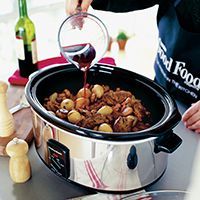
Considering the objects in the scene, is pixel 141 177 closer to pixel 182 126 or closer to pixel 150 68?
pixel 182 126

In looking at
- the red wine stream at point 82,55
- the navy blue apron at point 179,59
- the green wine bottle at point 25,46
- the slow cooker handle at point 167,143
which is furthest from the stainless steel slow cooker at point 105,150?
the green wine bottle at point 25,46

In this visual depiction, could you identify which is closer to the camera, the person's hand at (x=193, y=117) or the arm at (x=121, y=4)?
the person's hand at (x=193, y=117)

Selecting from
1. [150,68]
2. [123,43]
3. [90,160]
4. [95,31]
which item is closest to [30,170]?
[90,160]

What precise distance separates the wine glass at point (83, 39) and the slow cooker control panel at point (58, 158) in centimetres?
24

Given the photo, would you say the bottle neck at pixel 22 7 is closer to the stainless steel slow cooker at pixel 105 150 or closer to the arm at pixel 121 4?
the arm at pixel 121 4

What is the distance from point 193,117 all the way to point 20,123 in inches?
17.9

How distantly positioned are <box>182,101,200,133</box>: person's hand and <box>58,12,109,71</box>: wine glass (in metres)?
0.27

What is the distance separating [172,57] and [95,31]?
0.27 meters

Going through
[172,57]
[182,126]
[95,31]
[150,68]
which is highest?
[95,31]

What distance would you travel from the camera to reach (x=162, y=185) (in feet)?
2.74

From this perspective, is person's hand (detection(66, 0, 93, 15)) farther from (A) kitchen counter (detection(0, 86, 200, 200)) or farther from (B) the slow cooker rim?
(A) kitchen counter (detection(0, 86, 200, 200))

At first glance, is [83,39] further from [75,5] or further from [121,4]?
[121,4]

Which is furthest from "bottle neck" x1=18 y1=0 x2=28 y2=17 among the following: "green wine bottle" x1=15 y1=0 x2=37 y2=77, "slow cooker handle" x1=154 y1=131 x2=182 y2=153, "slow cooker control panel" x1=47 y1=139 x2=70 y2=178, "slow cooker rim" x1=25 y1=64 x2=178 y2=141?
"slow cooker handle" x1=154 y1=131 x2=182 y2=153

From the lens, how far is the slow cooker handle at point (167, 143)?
744 mm
